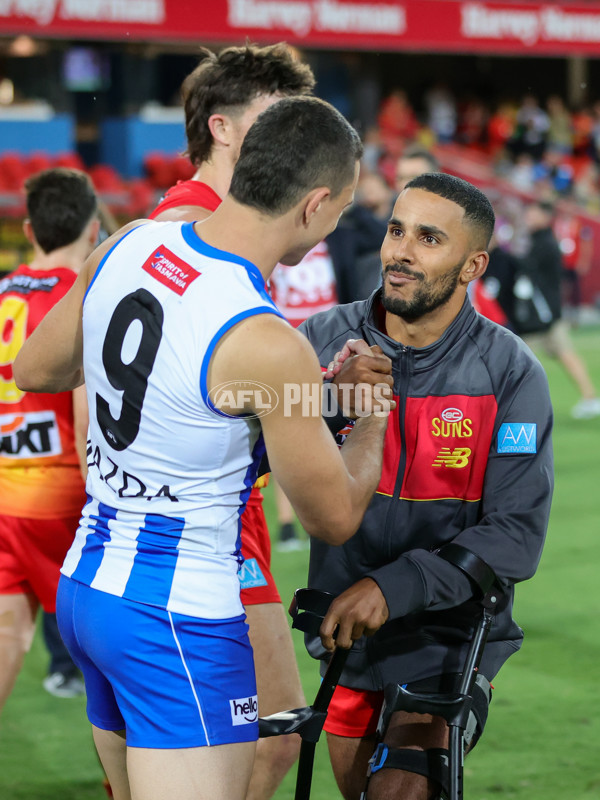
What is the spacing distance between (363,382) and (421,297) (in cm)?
56

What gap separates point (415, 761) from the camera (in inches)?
110

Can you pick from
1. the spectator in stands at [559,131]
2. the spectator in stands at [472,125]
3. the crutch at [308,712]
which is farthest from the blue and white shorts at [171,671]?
the spectator in stands at [472,125]

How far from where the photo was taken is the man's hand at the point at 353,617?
2.64 m

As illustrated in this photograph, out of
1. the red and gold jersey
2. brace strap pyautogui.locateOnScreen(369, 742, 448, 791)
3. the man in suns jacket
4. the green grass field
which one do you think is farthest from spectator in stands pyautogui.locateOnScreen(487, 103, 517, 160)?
brace strap pyautogui.locateOnScreen(369, 742, 448, 791)

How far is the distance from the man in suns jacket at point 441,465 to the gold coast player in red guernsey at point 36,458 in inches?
50.8

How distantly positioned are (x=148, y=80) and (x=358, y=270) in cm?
1472

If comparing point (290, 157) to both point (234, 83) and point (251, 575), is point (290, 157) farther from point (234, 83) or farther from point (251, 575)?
point (251, 575)

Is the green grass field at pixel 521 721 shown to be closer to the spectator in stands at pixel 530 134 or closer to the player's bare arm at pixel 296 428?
the player's bare arm at pixel 296 428

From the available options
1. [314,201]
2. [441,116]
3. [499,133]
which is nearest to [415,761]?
[314,201]

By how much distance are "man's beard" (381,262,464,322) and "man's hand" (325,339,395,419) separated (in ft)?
1.39

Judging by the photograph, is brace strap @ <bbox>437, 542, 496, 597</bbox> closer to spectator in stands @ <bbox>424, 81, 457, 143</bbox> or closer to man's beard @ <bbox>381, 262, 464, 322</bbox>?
man's beard @ <bbox>381, 262, 464, 322</bbox>

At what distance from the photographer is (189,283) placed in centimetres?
223

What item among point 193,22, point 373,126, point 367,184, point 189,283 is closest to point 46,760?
point 189,283

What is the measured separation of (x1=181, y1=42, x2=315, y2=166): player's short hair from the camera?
10.5ft
